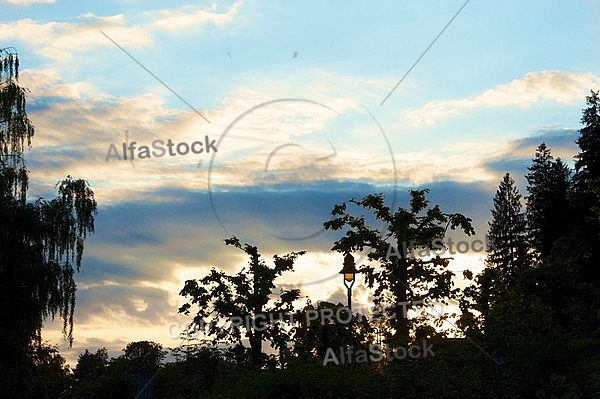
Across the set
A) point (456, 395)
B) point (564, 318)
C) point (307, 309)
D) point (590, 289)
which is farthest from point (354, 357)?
point (590, 289)

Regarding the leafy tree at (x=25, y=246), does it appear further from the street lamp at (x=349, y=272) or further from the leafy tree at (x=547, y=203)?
the leafy tree at (x=547, y=203)

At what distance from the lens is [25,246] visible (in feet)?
92.9

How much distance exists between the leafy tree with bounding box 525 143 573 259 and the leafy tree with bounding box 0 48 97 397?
46.9 m

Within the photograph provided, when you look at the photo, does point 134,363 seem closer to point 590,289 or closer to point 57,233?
point 57,233

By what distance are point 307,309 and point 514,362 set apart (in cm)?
1371

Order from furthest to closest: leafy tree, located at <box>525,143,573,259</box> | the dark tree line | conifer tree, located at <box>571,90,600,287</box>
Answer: leafy tree, located at <box>525,143,573,259</box> < conifer tree, located at <box>571,90,600,287</box> < the dark tree line

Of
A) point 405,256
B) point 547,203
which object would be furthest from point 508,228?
point 405,256

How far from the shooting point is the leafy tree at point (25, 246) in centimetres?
2709

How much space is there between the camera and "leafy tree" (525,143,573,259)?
228ft

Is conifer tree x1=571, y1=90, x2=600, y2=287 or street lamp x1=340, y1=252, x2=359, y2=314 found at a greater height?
conifer tree x1=571, y1=90, x2=600, y2=287

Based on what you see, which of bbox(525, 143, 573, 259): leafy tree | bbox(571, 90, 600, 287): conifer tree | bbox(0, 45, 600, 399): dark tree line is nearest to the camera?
bbox(0, 45, 600, 399): dark tree line

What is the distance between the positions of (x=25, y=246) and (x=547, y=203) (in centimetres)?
5548

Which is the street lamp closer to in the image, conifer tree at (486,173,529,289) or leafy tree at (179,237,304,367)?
leafy tree at (179,237,304,367)

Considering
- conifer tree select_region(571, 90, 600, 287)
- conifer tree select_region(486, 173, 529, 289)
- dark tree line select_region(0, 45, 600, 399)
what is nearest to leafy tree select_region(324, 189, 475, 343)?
dark tree line select_region(0, 45, 600, 399)
